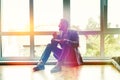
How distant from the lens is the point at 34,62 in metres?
5.57

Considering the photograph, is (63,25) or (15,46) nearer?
(63,25)

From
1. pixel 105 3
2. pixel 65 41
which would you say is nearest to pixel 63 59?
pixel 65 41

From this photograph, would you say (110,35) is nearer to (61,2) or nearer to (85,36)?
(85,36)

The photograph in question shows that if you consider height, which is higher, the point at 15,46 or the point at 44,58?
the point at 15,46

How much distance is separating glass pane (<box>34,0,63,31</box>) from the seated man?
2.24 ft

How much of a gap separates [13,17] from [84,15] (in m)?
1.68

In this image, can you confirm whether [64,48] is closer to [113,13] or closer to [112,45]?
[112,45]

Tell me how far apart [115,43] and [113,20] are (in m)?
0.54

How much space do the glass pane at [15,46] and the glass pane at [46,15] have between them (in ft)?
1.39

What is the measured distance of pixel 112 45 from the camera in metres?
5.79

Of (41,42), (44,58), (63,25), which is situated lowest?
→ (44,58)

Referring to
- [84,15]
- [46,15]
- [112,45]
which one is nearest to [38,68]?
[46,15]

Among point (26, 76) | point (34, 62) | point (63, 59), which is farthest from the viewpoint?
point (34, 62)

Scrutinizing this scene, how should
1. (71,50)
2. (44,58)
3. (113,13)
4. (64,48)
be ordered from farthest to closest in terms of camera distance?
(113,13) < (71,50) < (64,48) < (44,58)
